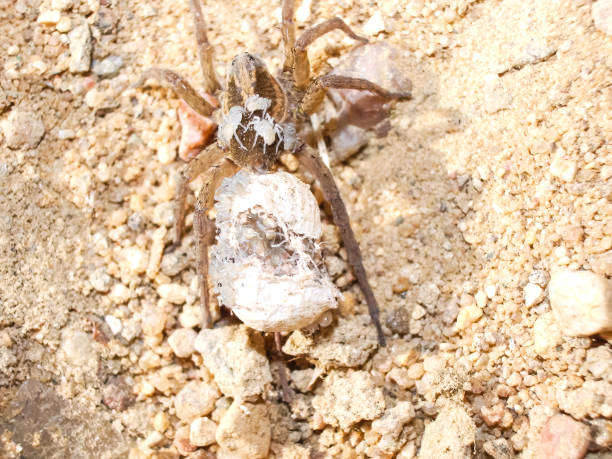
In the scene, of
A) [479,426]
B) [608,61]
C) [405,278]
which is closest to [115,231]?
[405,278]

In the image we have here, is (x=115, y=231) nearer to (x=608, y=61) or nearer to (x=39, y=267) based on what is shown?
(x=39, y=267)

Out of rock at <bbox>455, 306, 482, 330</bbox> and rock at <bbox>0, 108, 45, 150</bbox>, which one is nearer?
rock at <bbox>455, 306, 482, 330</bbox>

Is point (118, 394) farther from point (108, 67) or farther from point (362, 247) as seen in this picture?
point (108, 67)

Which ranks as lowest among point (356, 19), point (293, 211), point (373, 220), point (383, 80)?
point (373, 220)

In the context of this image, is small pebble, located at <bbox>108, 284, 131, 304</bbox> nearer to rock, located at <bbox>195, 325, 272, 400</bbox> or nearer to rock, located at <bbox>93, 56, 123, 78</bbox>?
rock, located at <bbox>195, 325, 272, 400</bbox>

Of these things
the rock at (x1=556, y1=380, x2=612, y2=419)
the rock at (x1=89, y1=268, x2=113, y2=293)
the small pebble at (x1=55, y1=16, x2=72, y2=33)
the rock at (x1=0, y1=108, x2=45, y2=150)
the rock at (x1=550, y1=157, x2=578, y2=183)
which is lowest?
the rock at (x1=89, y1=268, x2=113, y2=293)

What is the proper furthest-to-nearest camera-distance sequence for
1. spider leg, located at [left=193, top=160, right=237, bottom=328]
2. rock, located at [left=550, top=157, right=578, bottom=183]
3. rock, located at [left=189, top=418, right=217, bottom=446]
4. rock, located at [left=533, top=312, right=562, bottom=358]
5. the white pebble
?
1. the white pebble
2. spider leg, located at [left=193, top=160, right=237, bottom=328]
3. rock, located at [left=189, top=418, right=217, bottom=446]
4. rock, located at [left=550, top=157, right=578, bottom=183]
5. rock, located at [left=533, top=312, right=562, bottom=358]

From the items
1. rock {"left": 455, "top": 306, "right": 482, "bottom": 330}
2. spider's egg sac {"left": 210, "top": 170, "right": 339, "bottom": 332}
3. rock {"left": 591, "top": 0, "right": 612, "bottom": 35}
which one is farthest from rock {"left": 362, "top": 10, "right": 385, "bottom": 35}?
rock {"left": 455, "top": 306, "right": 482, "bottom": 330}

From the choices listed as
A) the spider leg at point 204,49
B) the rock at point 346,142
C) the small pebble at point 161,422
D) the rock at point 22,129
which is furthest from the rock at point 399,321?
the rock at point 22,129
